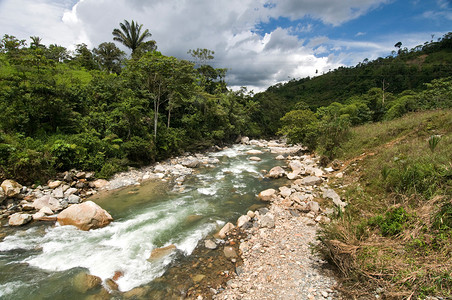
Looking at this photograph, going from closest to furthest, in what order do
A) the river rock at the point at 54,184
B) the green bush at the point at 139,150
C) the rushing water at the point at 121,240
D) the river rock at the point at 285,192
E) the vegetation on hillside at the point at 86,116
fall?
the rushing water at the point at 121,240 → the river rock at the point at 54,184 → the river rock at the point at 285,192 → the vegetation on hillside at the point at 86,116 → the green bush at the point at 139,150

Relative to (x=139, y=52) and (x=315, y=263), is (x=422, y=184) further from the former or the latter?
(x=139, y=52)

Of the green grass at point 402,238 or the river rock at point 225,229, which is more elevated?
the green grass at point 402,238

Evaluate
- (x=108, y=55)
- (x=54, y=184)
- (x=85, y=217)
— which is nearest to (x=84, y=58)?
(x=108, y=55)

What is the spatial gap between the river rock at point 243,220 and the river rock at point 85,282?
14.1ft

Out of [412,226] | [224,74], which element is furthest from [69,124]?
[224,74]

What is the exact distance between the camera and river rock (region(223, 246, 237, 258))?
17.9ft

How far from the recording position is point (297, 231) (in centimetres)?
597

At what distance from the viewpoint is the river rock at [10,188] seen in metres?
7.62

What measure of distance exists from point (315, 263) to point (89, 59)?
3168cm

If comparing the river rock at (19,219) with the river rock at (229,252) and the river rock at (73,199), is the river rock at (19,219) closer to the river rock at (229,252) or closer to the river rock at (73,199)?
the river rock at (73,199)

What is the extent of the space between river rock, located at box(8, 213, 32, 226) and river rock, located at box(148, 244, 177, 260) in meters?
5.02

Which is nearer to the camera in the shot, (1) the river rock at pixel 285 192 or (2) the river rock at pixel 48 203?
(2) the river rock at pixel 48 203

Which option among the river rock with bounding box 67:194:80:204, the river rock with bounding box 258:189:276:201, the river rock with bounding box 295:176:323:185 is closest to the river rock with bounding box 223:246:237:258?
the river rock with bounding box 258:189:276:201

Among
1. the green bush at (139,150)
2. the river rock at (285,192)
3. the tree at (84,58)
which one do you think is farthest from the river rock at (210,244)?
the tree at (84,58)
